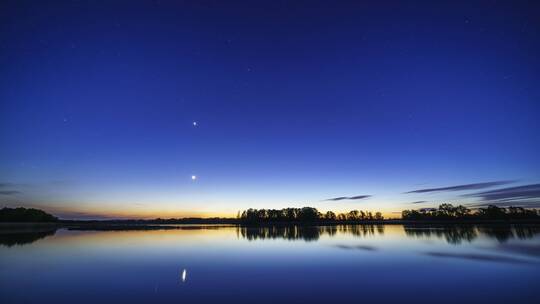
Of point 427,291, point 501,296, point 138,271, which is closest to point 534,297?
point 501,296

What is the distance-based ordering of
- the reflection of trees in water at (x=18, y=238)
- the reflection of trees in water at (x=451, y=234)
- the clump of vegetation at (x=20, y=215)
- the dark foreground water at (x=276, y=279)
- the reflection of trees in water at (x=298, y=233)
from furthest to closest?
the clump of vegetation at (x=20, y=215) → the reflection of trees in water at (x=298, y=233) → the reflection of trees in water at (x=451, y=234) → the reflection of trees in water at (x=18, y=238) → the dark foreground water at (x=276, y=279)

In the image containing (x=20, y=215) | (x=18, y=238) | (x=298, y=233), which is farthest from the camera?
(x=20, y=215)

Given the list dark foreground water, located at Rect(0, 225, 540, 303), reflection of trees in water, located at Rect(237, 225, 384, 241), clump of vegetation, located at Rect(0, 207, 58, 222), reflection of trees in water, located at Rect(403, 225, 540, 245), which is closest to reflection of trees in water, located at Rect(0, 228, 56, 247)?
dark foreground water, located at Rect(0, 225, 540, 303)

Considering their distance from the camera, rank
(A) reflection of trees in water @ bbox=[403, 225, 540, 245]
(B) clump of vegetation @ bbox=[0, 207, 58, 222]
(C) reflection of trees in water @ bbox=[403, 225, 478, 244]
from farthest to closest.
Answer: (B) clump of vegetation @ bbox=[0, 207, 58, 222] < (A) reflection of trees in water @ bbox=[403, 225, 540, 245] < (C) reflection of trees in water @ bbox=[403, 225, 478, 244]

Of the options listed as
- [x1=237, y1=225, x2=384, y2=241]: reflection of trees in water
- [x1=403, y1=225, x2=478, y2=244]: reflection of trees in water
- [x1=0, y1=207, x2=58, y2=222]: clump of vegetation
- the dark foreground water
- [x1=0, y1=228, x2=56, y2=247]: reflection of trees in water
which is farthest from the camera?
[x1=0, y1=207, x2=58, y2=222]: clump of vegetation

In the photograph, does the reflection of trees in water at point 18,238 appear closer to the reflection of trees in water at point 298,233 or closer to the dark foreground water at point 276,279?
the dark foreground water at point 276,279

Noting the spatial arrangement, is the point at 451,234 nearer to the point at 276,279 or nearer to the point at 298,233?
the point at 298,233

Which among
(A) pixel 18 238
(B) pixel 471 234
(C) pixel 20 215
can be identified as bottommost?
(B) pixel 471 234

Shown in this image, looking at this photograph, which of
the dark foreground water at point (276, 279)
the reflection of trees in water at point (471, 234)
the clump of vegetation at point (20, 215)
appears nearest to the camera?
the dark foreground water at point (276, 279)

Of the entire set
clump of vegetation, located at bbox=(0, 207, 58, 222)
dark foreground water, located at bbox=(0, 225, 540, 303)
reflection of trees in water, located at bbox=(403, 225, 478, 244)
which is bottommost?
dark foreground water, located at bbox=(0, 225, 540, 303)

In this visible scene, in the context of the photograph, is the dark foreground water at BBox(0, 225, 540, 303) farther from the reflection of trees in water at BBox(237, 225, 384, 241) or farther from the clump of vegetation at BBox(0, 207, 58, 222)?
the clump of vegetation at BBox(0, 207, 58, 222)

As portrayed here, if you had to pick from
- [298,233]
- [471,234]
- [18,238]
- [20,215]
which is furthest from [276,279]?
[20,215]

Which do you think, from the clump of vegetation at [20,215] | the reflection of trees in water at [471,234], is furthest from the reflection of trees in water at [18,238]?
the clump of vegetation at [20,215]

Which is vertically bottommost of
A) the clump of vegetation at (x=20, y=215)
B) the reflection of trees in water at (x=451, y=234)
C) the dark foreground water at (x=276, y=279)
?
the dark foreground water at (x=276, y=279)
